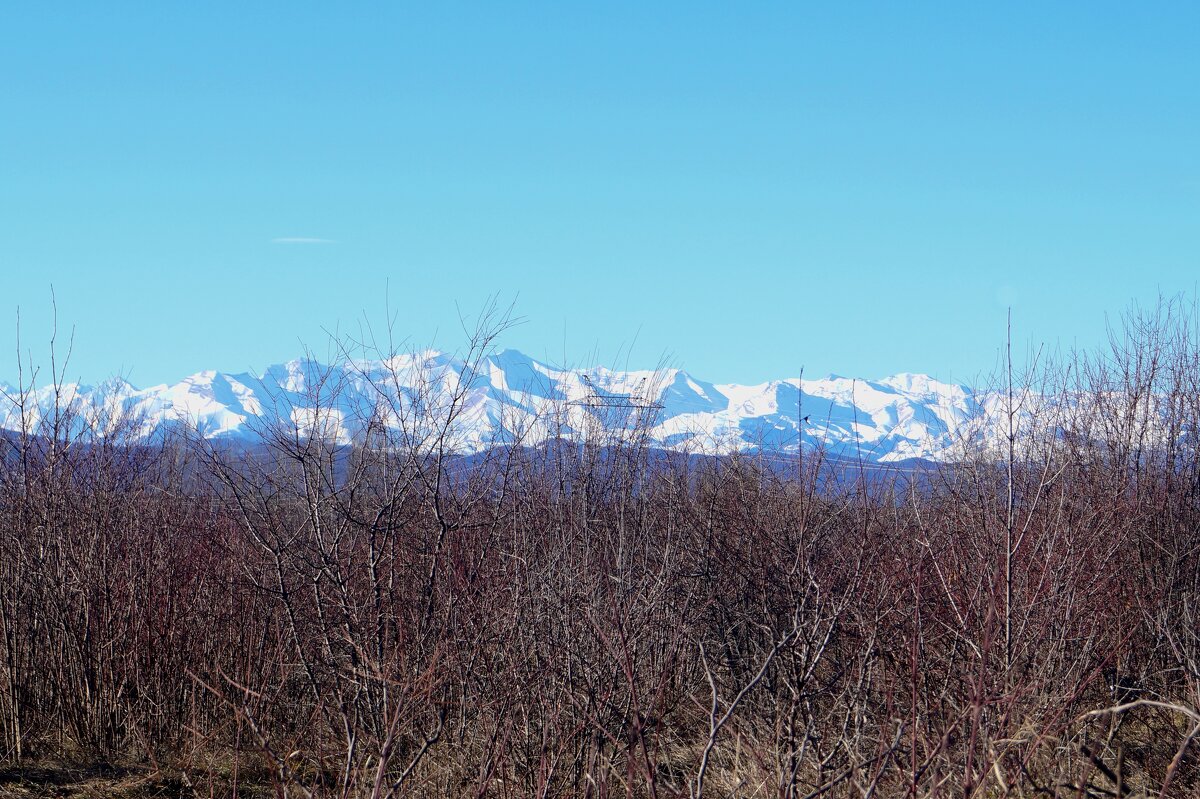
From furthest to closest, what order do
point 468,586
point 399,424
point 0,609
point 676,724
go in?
point 676,724
point 0,609
point 399,424
point 468,586

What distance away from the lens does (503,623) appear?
704 centimetres

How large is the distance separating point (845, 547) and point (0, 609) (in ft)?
21.1

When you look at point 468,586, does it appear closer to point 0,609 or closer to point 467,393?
point 467,393

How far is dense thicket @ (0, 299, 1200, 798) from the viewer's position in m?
6.33

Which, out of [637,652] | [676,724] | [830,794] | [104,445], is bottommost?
[676,724]

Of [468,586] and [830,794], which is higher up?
[468,586]

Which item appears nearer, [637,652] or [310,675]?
[637,652]

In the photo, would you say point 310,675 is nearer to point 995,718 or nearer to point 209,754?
point 209,754

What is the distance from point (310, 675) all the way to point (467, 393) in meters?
1.98

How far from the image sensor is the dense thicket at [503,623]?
633 cm

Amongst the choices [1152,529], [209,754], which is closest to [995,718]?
[209,754]

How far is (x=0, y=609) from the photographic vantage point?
8227 mm

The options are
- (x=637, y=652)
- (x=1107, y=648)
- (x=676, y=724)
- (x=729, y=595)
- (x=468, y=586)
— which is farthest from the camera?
(x=729, y=595)

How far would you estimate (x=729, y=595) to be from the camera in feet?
33.7
